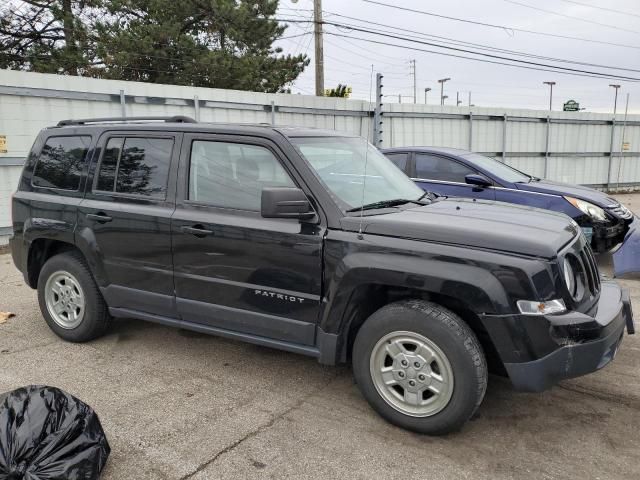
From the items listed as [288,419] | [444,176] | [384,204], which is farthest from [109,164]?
[444,176]

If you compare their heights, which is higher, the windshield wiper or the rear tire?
the windshield wiper

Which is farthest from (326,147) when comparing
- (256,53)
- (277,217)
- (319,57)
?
(256,53)

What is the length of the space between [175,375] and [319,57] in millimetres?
15616

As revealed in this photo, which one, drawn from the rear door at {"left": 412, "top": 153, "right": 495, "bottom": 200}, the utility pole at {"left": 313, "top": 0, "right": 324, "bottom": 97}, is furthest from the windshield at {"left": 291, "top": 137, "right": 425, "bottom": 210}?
the utility pole at {"left": 313, "top": 0, "right": 324, "bottom": 97}

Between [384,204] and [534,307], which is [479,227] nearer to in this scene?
[534,307]

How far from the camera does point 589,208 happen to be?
6.64 metres

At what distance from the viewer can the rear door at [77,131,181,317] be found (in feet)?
12.6

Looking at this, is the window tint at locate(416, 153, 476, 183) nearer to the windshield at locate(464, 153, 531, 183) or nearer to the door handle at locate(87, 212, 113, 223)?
the windshield at locate(464, 153, 531, 183)

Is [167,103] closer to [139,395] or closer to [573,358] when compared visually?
[139,395]

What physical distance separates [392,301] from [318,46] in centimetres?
1617

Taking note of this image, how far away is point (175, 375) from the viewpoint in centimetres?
390

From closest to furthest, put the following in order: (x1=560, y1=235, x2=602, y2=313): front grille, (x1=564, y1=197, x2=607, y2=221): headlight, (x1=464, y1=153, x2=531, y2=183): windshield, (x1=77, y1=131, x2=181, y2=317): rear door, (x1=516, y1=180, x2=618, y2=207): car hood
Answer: (x1=560, y1=235, x2=602, y2=313): front grille → (x1=77, y1=131, x2=181, y2=317): rear door → (x1=564, y1=197, x2=607, y2=221): headlight → (x1=516, y1=180, x2=618, y2=207): car hood → (x1=464, y1=153, x2=531, y2=183): windshield

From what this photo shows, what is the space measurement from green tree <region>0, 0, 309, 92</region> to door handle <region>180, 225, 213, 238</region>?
18189 millimetres

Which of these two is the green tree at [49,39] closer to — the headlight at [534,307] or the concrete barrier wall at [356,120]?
the concrete barrier wall at [356,120]
